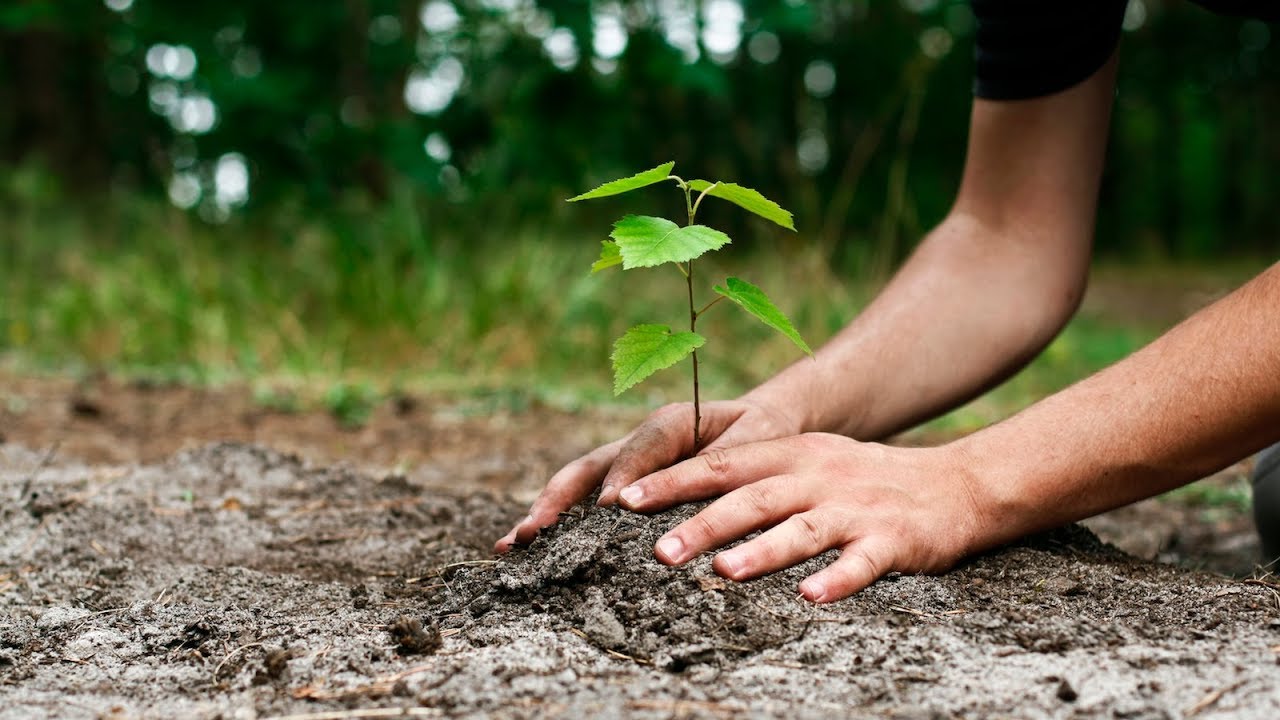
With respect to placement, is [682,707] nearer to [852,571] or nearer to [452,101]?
[852,571]

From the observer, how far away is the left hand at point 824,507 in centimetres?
141

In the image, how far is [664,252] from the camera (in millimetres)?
1285

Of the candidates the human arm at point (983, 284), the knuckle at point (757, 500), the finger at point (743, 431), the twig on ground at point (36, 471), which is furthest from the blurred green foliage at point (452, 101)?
the twig on ground at point (36, 471)

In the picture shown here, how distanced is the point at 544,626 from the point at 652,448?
0.33 metres

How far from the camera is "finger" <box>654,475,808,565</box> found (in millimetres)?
1422

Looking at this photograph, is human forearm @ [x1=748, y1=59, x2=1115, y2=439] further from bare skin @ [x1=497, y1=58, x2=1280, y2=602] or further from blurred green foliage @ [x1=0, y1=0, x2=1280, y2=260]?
blurred green foliage @ [x1=0, y1=0, x2=1280, y2=260]

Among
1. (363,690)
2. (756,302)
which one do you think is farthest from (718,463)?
(363,690)

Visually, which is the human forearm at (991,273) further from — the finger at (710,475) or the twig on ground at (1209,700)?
the twig on ground at (1209,700)

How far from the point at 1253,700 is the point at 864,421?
2.81 feet

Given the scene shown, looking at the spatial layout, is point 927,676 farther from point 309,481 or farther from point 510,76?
point 510,76

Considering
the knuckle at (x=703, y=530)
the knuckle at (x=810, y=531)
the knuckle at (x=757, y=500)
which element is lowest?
the knuckle at (x=810, y=531)

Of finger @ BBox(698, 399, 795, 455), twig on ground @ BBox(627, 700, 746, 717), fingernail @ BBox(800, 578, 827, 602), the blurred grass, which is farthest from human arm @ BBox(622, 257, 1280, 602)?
the blurred grass

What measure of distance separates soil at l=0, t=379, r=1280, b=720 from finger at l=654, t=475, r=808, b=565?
0.09ft

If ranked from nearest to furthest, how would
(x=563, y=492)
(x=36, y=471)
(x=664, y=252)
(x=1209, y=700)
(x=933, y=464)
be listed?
(x=1209, y=700)
(x=664, y=252)
(x=933, y=464)
(x=563, y=492)
(x=36, y=471)
